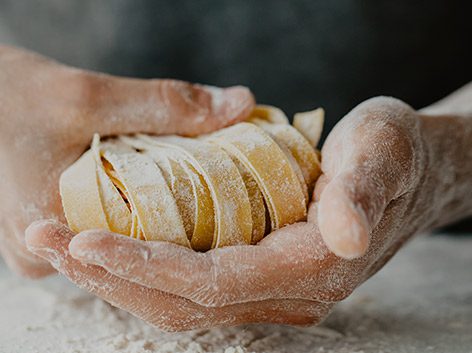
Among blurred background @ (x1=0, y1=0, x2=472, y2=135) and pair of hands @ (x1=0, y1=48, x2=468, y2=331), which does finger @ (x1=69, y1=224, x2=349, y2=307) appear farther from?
blurred background @ (x1=0, y1=0, x2=472, y2=135)

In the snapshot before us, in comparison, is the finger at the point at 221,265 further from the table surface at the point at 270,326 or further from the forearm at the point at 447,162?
the forearm at the point at 447,162

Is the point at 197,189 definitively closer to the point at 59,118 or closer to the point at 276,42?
the point at 59,118

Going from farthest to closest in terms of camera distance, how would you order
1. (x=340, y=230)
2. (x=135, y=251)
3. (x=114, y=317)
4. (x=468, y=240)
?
1. (x=468, y=240)
2. (x=114, y=317)
3. (x=135, y=251)
4. (x=340, y=230)

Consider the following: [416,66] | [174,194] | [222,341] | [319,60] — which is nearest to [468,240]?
[416,66]

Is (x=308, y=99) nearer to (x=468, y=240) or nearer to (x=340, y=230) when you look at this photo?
(x=468, y=240)

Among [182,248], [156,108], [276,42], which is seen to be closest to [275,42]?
[276,42]

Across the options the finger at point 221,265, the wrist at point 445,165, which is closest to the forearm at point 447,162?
the wrist at point 445,165
